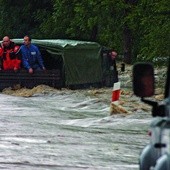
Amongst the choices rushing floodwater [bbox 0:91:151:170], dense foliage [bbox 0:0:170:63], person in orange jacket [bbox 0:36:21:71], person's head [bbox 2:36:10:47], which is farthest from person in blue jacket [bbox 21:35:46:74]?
dense foliage [bbox 0:0:170:63]

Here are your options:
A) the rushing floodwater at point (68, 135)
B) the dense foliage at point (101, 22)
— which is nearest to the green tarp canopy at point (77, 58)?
the dense foliage at point (101, 22)

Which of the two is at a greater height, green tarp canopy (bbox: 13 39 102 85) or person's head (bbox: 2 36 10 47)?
person's head (bbox: 2 36 10 47)

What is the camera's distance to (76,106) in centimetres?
2698

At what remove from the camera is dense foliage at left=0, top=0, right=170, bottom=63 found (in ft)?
112

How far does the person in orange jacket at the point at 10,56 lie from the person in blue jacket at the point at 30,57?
0.36m

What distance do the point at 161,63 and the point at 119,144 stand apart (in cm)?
1699

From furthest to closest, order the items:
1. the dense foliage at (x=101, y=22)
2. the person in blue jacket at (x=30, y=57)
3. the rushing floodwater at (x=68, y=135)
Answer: the dense foliage at (x=101, y=22)
the person in blue jacket at (x=30, y=57)
the rushing floodwater at (x=68, y=135)

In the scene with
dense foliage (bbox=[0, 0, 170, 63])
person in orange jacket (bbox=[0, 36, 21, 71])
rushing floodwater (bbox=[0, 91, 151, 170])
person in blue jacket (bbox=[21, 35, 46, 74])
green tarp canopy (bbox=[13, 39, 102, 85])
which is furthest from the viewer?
dense foliage (bbox=[0, 0, 170, 63])

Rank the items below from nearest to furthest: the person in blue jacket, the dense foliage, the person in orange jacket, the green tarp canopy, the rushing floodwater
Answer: the rushing floodwater → the person in blue jacket → the person in orange jacket → the green tarp canopy → the dense foliage

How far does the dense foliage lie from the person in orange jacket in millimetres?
4577

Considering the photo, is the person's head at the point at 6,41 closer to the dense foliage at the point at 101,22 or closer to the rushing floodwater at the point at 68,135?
the rushing floodwater at the point at 68,135

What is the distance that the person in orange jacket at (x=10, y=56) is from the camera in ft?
106

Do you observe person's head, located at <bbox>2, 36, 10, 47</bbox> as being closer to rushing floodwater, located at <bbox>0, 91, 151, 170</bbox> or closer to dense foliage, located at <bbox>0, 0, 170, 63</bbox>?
rushing floodwater, located at <bbox>0, 91, 151, 170</bbox>

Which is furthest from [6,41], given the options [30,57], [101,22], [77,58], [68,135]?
[101,22]
